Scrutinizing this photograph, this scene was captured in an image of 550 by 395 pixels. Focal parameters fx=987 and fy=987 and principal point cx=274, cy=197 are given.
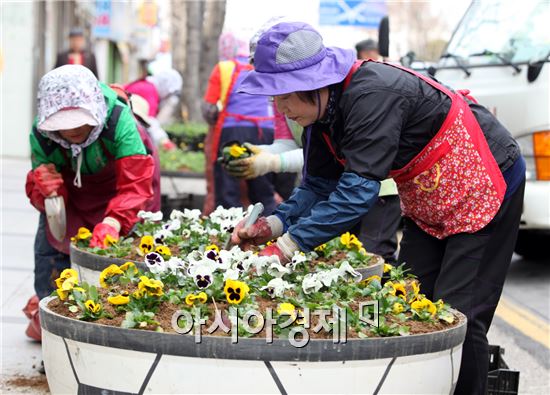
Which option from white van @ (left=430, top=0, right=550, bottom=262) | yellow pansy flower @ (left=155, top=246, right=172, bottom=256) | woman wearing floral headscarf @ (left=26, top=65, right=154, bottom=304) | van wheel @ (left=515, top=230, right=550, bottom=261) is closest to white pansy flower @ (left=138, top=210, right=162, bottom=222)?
woman wearing floral headscarf @ (left=26, top=65, right=154, bottom=304)

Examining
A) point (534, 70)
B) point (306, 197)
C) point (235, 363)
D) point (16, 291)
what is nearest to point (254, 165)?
point (306, 197)

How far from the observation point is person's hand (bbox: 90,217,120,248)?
4396mm

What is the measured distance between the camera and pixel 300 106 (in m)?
3.31

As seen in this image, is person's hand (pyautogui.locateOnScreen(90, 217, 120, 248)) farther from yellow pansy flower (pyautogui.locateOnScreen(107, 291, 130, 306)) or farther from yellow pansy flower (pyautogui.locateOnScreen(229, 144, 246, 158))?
yellow pansy flower (pyautogui.locateOnScreen(107, 291, 130, 306))

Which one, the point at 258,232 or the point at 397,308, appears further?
the point at 258,232

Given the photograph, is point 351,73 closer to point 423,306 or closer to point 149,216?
point 423,306

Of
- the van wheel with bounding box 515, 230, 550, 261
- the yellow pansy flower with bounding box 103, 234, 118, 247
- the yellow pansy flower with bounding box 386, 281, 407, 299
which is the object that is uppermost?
the yellow pansy flower with bounding box 386, 281, 407, 299

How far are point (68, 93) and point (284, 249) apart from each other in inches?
61.1

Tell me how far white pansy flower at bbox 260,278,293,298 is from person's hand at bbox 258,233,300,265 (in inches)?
5.7

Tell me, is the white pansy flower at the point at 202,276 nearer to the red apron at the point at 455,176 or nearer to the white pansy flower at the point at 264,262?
the white pansy flower at the point at 264,262

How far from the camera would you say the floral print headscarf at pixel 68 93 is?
4.31m

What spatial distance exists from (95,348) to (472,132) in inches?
62.1

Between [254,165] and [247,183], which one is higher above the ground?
[254,165]

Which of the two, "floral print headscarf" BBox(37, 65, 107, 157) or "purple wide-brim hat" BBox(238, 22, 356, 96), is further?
"floral print headscarf" BBox(37, 65, 107, 157)
